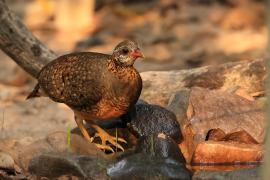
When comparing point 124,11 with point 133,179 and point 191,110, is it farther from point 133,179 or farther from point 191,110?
point 133,179

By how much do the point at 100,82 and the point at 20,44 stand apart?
65.2 inches

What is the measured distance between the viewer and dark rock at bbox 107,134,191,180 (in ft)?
19.2

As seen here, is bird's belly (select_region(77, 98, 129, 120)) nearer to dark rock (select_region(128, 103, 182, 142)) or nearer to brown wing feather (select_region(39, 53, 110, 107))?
brown wing feather (select_region(39, 53, 110, 107))

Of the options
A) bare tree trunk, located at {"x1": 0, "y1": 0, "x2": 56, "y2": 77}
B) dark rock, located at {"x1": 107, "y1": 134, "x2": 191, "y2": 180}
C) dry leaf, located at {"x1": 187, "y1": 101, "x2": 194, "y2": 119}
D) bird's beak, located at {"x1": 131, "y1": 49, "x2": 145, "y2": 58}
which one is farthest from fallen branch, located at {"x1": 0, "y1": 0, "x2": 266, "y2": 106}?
bird's beak, located at {"x1": 131, "y1": 49, "x2": 145, "y2": 58}

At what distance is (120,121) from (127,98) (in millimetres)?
683

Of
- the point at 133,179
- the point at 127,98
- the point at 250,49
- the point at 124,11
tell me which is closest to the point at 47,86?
the point at 127,98

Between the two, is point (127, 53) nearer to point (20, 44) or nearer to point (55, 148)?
point (55, 148)

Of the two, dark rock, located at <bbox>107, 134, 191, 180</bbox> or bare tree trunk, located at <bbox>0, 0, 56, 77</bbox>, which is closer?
dark rock, located at <bbox>107, 134, 191, 180</bbox>

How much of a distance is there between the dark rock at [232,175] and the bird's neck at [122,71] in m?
0.93

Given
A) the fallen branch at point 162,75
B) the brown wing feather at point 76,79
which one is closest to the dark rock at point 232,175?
the brown wing feather at point 76,79

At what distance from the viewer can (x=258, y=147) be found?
6281 millimetres

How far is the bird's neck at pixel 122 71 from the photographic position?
20.0ft

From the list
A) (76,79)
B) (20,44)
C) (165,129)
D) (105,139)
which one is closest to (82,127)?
(105,139)

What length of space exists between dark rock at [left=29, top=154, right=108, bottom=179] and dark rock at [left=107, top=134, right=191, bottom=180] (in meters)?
0.09
